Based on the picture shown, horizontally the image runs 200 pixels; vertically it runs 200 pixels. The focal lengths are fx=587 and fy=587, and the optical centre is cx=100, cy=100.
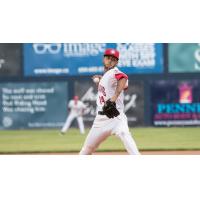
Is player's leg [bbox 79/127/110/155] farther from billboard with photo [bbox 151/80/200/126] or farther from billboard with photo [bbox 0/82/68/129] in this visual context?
billboard with photo [bbox 0/82/68/129]

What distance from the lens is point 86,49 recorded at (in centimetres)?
2031

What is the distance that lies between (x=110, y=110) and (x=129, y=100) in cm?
1255

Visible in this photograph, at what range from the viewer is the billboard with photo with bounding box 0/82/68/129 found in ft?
65.9

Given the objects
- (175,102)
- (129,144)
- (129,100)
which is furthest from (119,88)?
(129,100)

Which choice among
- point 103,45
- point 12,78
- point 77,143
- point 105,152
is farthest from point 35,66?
point 105,152

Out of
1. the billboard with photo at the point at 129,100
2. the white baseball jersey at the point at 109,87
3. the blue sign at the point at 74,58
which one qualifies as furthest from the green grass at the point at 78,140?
the white baseball jersey at the point at 109,87

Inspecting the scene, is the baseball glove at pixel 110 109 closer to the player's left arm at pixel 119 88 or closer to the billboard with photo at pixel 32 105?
the player's left arm at pixel 119 88

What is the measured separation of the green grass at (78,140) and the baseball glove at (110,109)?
5588 mm

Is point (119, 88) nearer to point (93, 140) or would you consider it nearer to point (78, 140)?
point (93, 140)

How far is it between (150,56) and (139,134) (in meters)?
3.18

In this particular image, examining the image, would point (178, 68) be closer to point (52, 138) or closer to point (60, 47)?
point (60, 47)

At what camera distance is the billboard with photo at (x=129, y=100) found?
20.3m

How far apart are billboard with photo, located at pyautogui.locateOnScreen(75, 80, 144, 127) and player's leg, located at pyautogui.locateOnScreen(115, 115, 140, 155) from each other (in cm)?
1230

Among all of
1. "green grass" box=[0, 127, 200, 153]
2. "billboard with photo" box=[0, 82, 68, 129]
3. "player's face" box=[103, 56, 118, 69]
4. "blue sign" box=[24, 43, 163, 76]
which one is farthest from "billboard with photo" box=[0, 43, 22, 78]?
"player's face" box=[103, 56, 118, 69]
